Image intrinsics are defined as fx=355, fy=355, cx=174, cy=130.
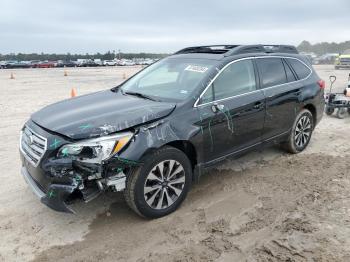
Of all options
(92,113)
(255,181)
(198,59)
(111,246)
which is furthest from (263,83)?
(111,246)

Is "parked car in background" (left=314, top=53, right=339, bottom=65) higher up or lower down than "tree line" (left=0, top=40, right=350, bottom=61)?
lower down

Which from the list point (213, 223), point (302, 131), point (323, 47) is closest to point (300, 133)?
point (302, 131)

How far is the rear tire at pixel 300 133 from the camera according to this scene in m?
6.00

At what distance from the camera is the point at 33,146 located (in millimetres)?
3865

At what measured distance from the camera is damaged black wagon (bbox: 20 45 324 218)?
358 cm

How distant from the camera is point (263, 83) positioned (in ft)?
17.2

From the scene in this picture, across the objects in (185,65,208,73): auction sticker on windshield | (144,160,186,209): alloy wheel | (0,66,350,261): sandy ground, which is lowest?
(0,66,350,261): sandy ground

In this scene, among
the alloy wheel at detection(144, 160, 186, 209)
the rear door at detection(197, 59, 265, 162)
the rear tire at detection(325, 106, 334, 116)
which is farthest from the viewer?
the rear tire at detection(325, 106, 334, 116)

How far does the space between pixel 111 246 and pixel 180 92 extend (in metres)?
2.01

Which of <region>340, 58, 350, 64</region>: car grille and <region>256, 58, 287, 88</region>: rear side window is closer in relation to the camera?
<region>256, 58, 287, 88</region>: rear side window

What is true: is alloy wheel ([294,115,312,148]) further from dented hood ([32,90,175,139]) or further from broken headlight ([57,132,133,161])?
broken headlight ([57,132,133,161])

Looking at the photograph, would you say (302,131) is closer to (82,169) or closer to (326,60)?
(82,169)

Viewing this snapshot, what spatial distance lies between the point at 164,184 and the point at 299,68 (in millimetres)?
3521

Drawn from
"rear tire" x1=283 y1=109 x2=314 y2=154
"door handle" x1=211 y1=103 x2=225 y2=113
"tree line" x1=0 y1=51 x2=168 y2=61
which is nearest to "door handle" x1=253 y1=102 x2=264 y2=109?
"door handle" x1=211 y1=103 x2=225 y2=113
